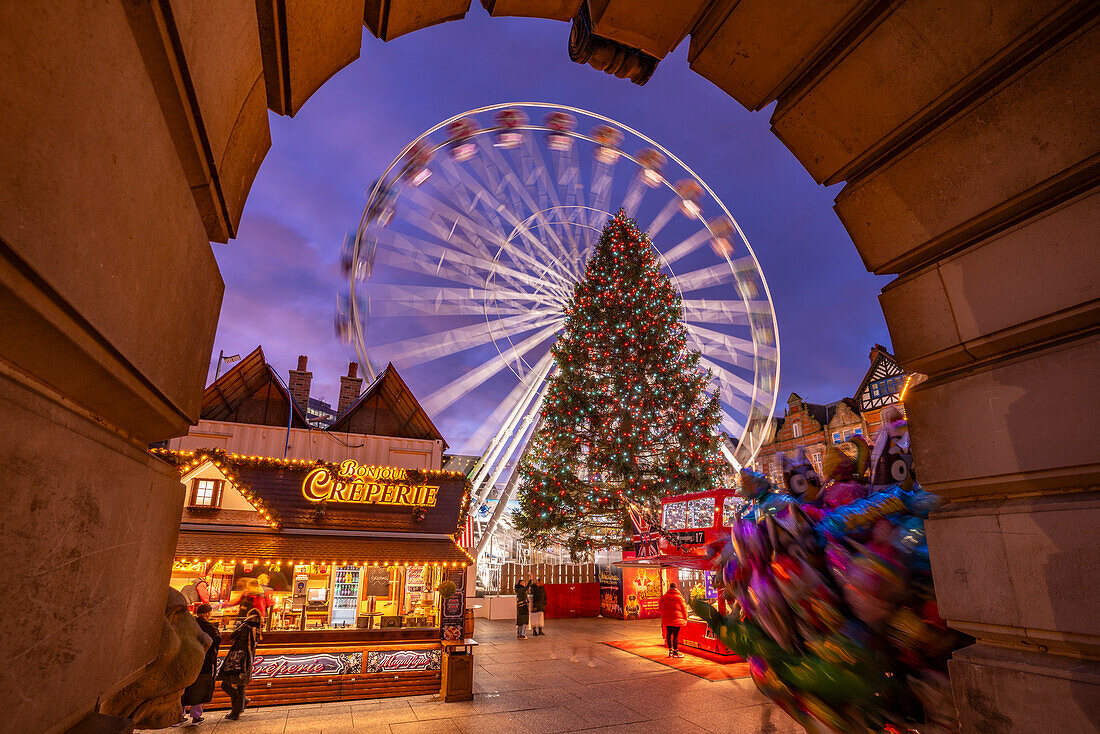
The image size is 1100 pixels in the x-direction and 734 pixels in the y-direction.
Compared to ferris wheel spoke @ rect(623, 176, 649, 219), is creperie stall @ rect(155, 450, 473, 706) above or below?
below

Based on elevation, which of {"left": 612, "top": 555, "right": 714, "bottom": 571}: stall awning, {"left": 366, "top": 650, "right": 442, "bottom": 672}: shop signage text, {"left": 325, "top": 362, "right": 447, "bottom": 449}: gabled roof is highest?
{"left": 325, "top": 362, "right": 447, "bottom": 449}: gabled roof

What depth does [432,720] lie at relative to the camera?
299 inches

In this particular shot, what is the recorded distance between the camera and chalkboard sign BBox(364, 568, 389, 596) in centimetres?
1220

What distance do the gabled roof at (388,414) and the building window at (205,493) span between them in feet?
17.4

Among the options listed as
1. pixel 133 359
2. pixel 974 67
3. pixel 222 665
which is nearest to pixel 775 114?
pixel 974 67

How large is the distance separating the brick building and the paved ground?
17.3 meters

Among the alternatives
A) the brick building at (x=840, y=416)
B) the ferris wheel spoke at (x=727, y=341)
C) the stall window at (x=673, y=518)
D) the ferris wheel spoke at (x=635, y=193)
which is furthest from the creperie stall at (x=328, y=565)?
the brick building at (x=840, y=416)

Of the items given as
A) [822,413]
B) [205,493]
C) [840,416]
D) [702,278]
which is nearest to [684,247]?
[702,278]

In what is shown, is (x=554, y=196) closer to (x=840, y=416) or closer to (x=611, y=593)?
(x=611, y=593)

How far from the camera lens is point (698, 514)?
16.1m

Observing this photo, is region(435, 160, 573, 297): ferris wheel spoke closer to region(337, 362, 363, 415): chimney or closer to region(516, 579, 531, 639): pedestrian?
region(337, 362, 363, 415): chimney

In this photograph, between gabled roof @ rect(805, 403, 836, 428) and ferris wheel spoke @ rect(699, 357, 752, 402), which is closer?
ferris wheel spoke @ rect(699, 357, 752, 402)

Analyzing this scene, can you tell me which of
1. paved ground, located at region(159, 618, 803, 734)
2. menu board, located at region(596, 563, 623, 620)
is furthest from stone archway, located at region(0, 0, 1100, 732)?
menu board, located at region(596, 563, 623, 620)

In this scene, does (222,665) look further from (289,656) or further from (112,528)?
(112,528)
